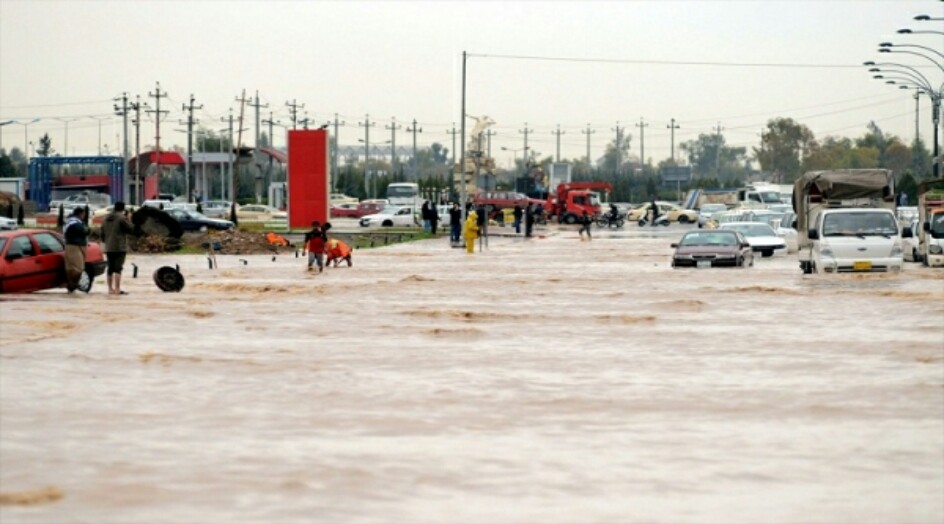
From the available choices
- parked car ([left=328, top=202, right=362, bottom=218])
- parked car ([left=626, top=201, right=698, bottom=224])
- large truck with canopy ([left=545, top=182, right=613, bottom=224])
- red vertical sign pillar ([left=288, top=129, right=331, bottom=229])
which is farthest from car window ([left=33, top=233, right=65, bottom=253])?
parked car ([left=328, top=202, right=362, bottom=218])

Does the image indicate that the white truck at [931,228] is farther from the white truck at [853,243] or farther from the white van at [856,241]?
the white van at [856,241]

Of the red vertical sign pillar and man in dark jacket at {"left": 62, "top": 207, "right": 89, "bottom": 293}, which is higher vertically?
the red vertical sign pillar

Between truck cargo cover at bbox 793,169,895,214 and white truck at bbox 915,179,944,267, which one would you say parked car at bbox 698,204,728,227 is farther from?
truck cargo cover at bbox 793,169,895,214

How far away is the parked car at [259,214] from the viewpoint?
107 meters

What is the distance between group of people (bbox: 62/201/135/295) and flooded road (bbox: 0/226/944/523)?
0.61 m

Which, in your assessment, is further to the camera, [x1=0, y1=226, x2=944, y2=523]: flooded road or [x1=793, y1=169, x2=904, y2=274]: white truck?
[x1=793, y1=169, x2=904, y2=274]: white truck

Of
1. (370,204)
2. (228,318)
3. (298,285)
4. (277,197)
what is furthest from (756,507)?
(277,197)

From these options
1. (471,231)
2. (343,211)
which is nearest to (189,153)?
(343,211)

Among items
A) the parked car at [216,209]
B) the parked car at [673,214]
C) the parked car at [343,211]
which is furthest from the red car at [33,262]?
the parked car at [343,211]

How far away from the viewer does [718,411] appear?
56.6 ft

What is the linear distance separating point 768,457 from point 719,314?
16796mm

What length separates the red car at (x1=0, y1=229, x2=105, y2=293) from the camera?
1315 inches

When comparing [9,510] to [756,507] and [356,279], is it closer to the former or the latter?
[756,507]

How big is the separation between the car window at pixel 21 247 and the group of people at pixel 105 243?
0.68 meters
